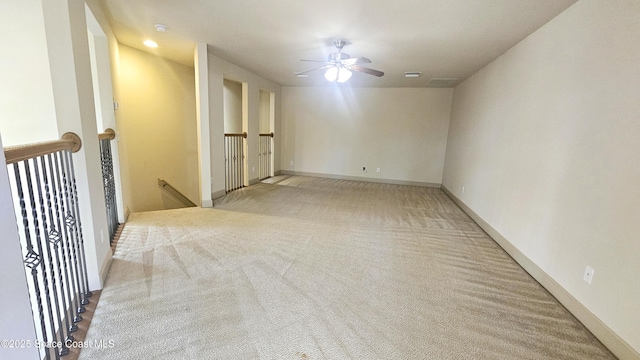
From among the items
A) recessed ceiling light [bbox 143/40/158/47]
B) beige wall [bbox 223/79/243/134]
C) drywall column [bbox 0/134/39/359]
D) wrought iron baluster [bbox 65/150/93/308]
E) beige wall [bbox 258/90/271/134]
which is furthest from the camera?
beige wall [bbox 258/90/271/134]

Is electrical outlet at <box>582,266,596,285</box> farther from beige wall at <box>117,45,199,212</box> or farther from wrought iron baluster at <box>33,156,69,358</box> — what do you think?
beige wall at <box>117,45,199,212</box>

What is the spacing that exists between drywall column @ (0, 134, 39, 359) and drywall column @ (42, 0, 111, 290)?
1169 millimetres

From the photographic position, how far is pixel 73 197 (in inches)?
71.7

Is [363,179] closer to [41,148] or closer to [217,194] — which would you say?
[217,194]

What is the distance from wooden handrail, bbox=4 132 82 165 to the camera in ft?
3.67

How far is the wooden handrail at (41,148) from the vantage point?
3.67ft

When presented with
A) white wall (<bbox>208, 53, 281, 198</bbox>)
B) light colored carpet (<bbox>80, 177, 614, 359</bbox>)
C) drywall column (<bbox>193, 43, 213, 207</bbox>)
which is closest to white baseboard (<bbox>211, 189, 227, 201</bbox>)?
white wall (<bbox>208, 53, 281, 198</bbox>)

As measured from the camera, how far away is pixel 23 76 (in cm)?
243

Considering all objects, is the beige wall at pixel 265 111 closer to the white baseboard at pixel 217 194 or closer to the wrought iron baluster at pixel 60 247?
the white baseboard at pixel 217 194

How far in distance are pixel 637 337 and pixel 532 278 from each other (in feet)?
3.12

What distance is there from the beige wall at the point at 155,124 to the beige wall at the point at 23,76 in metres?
1.43

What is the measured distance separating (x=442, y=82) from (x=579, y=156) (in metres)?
3.96

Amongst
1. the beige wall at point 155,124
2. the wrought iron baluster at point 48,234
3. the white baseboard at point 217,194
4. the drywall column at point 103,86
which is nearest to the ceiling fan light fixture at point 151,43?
the beige wall at point 155,124

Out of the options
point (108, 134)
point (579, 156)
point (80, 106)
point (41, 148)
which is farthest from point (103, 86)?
point (579, 156)
